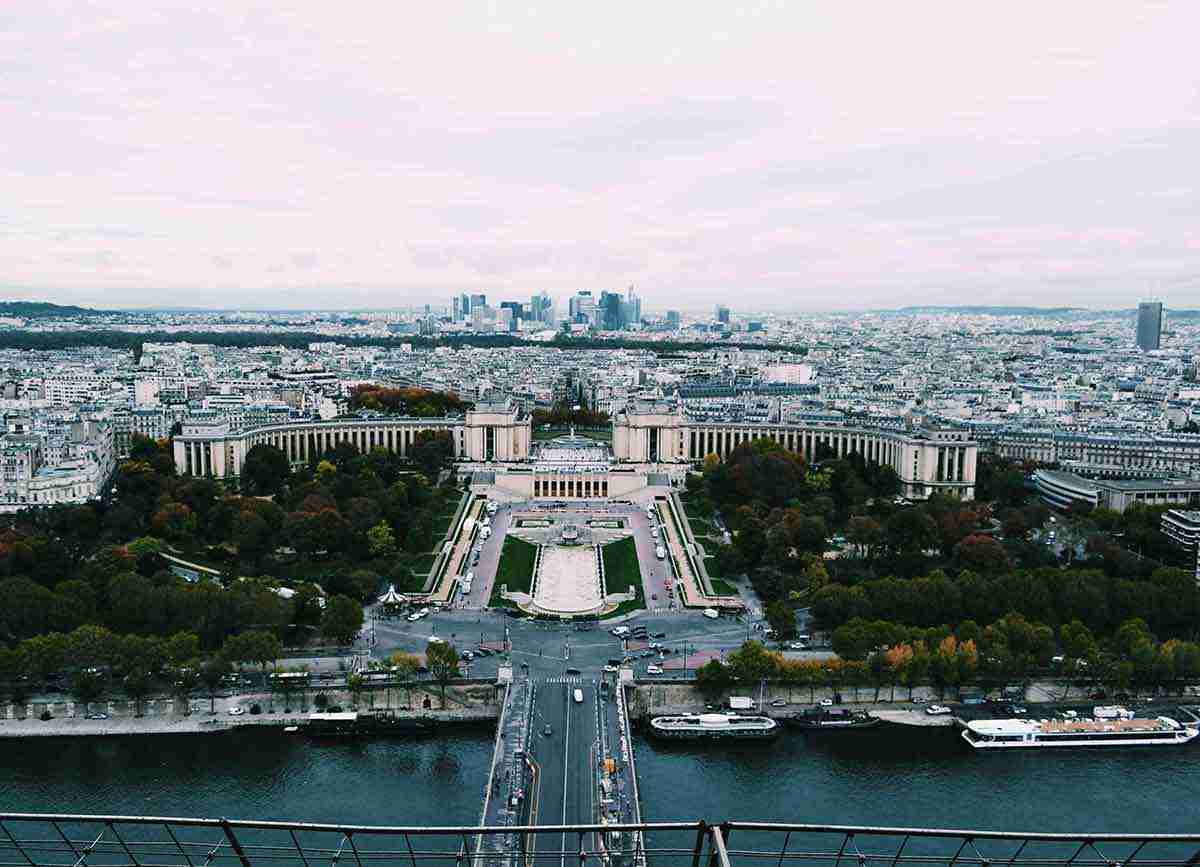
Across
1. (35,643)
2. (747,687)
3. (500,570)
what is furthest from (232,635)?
(747,687)

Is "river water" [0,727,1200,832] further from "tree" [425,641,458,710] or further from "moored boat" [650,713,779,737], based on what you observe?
"tree" [425,641,458,710]

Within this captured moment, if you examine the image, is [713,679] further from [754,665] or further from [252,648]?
[252,648]

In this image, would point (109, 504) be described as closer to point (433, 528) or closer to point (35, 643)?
point (433, 528)

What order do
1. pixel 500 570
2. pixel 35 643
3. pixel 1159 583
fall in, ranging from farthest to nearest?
pixel 500 570 < pixel 1159 583 < pixel 35 643

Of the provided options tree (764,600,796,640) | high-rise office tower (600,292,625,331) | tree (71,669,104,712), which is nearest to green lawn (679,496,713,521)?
tree (764,600,796,640)

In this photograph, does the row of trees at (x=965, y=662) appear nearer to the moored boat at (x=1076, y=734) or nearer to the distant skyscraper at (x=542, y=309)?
the moored boat at (x=1076, y=734)
